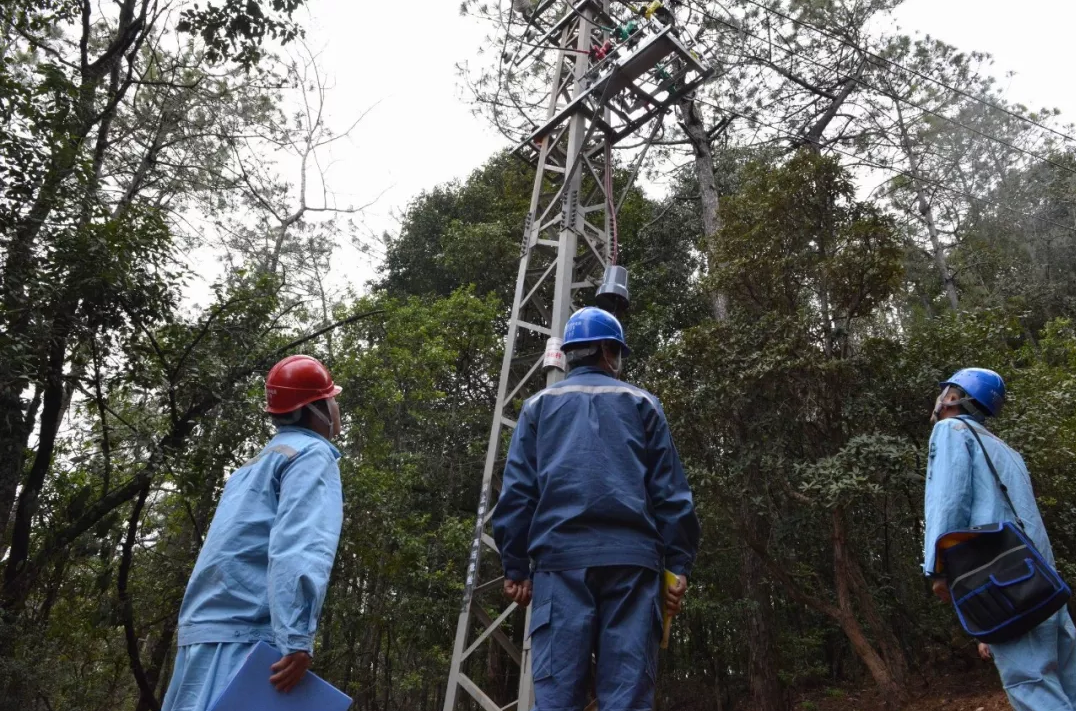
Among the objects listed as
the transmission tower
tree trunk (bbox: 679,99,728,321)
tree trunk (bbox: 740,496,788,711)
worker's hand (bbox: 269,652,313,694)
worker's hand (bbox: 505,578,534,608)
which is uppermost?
tree trunk (bbox: 679,99,728,321)

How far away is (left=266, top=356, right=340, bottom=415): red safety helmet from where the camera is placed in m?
2.42

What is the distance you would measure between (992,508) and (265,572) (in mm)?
2622

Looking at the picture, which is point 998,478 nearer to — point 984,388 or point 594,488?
point 984,388

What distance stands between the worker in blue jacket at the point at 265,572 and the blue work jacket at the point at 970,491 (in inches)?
88.0

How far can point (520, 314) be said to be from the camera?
19.1 feet

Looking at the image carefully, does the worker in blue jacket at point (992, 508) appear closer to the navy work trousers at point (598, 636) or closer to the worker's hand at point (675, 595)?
the worker's hand at point (675, 595)

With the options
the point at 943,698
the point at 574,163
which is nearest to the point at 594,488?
the point at 574,163

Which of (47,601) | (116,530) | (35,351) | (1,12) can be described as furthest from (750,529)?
(1,12)

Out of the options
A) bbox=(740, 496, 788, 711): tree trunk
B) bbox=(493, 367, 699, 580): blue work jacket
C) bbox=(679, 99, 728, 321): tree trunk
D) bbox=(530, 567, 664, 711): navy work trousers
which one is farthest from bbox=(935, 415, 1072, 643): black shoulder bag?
bbox=(679, 99, 728, 321): tree trunk

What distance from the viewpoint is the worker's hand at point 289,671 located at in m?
1.83

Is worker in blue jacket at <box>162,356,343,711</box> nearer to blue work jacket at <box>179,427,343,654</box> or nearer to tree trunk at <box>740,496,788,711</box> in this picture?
blue work jacket at <box>179,427,343,654</box>

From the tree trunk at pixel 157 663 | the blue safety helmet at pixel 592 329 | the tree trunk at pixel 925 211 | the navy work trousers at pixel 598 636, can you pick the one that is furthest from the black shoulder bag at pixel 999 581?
the tree trunk at pixel 925 211

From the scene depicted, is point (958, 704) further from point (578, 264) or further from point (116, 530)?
A: point (116, 530)

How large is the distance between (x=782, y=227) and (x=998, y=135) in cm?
1581
